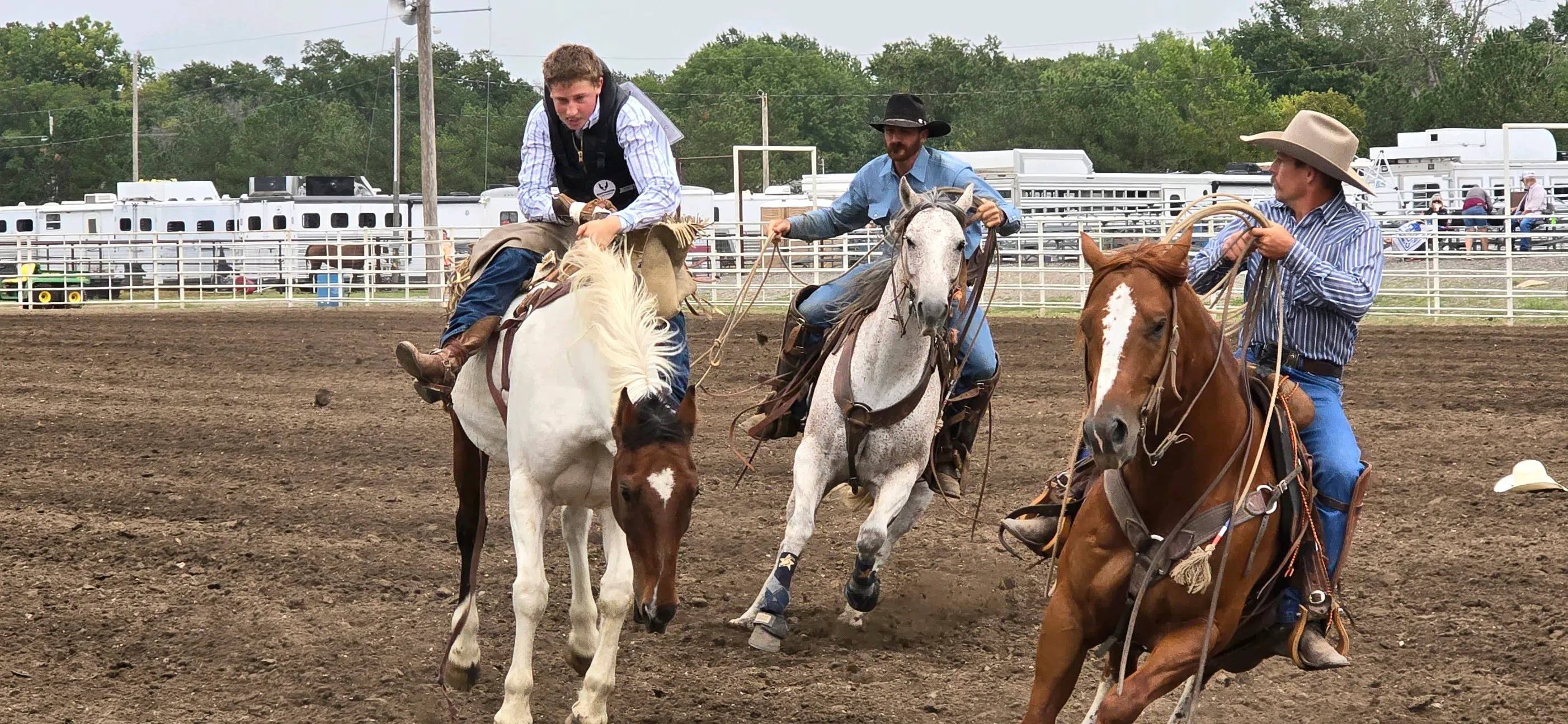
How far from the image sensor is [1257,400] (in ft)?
13.4

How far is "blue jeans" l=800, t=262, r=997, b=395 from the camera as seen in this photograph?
6.48m

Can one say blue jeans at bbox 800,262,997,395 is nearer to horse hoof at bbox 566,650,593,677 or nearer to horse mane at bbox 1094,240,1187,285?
horse hoof at bbox 566,650,593,677

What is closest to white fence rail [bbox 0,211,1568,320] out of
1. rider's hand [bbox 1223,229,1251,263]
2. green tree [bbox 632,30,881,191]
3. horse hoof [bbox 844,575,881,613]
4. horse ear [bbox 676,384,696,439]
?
horse hoof [bbox 844,575,881,613]

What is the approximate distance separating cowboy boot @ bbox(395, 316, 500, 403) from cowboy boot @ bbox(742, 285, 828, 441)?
1545mm

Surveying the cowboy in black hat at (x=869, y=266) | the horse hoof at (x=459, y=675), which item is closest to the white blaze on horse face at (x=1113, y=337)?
the horse hoof at (x=459, y=675)

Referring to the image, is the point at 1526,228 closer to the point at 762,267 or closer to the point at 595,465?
the point at 762,267

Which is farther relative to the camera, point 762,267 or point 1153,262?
point 762,267

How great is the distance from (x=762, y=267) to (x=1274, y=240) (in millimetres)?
21649

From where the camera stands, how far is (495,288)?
5.45 m

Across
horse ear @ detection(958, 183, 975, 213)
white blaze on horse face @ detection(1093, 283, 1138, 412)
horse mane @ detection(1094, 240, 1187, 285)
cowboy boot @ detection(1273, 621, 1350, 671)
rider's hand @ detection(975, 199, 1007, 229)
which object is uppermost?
horse ear @ detection(958, 183, 975, 213)

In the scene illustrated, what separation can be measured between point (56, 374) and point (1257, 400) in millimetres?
12289

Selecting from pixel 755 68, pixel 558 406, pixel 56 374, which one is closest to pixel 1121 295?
pixel 558 406

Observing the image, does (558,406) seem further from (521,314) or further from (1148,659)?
(1148,659)

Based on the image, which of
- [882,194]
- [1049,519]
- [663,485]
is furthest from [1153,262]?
[882,194]
